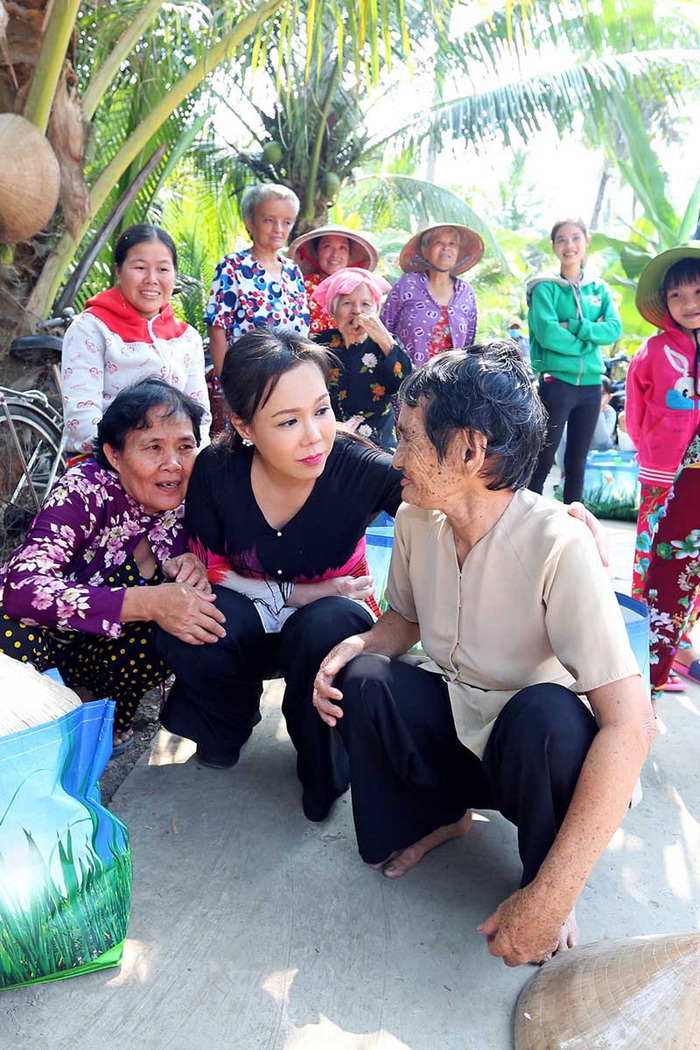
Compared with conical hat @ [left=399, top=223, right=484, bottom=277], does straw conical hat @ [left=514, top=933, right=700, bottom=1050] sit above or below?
below

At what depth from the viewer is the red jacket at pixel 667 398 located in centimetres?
271

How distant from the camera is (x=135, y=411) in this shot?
2148 millimetres

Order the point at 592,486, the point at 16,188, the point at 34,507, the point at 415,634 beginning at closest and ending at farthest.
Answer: the point at 415,634 < the point at 16,188 < the point at 34,507 < the point at 592,486

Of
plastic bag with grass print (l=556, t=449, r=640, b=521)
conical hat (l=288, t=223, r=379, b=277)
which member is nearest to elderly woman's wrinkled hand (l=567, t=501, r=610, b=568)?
conical hat (l=288, t=223, r=379, b=277)

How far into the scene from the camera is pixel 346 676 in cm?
175

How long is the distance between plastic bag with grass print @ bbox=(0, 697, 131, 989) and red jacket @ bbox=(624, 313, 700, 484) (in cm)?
201

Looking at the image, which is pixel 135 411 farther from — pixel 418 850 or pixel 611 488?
pixel 611 488

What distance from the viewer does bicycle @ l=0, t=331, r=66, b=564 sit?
3.56 meters

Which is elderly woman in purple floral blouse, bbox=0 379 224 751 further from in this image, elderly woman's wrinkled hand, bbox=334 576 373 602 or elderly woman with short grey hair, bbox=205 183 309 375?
elderly woman with short grey hair, bbox=205 183 309 375

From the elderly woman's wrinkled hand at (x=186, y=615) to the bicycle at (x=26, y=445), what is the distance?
1676 mm

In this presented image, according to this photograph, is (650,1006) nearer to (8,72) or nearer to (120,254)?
(120,254)

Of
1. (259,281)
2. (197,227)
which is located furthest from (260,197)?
(197,227)

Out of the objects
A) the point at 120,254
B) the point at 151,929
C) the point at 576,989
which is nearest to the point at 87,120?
the point at 120,254

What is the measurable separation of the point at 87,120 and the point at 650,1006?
405 centimetres
